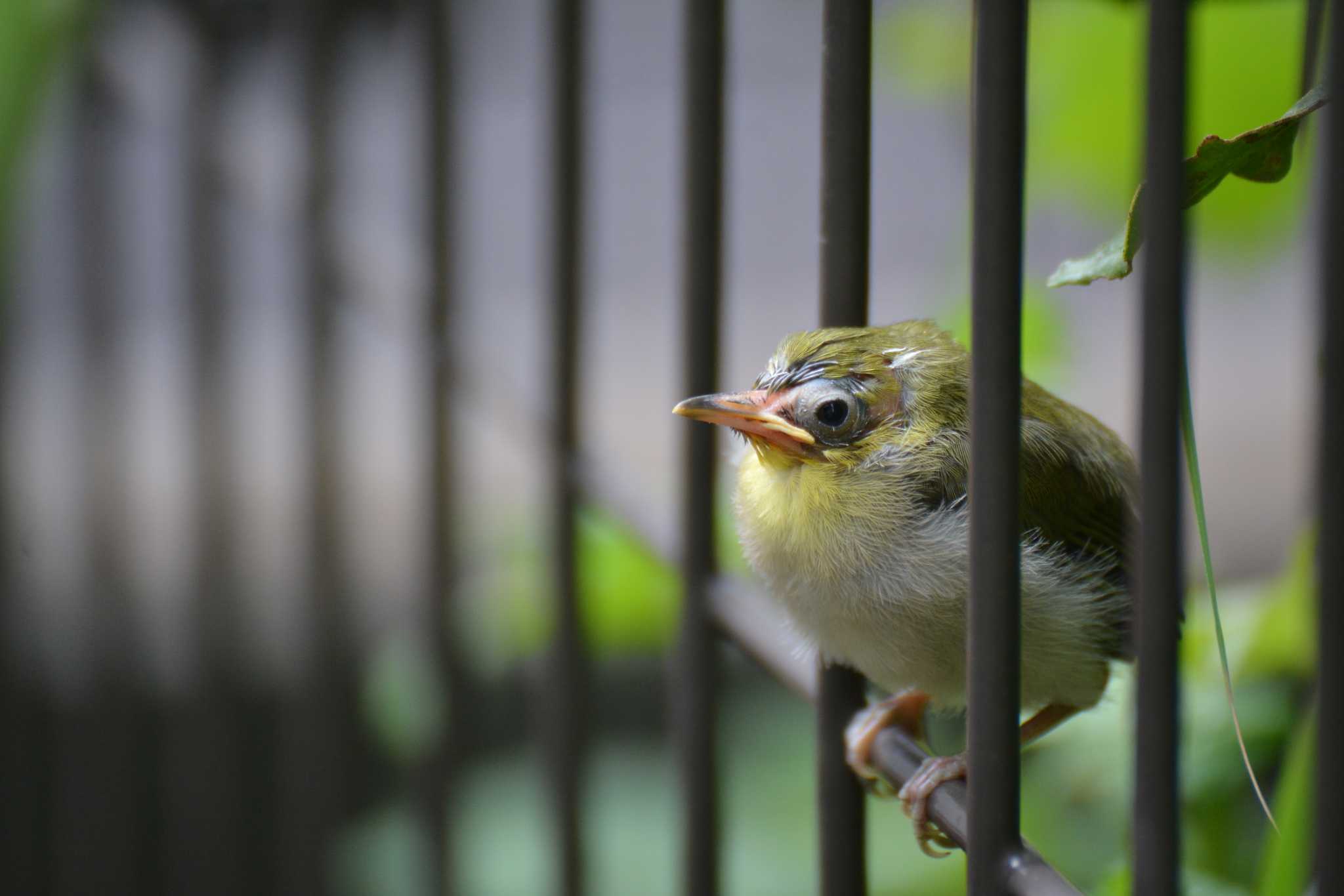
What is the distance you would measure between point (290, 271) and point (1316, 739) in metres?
2.60

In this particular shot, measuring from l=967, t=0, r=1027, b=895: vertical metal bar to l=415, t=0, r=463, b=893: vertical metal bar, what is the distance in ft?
5.13

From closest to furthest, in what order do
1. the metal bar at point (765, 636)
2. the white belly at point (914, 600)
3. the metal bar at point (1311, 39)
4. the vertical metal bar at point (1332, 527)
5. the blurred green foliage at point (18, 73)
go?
the vertical metal bar at point (1332, 527)
the metal bar at point (1311, 39)
the white belly at point (914, 600)
the metal bar at point (765, 636)
the blurred green foliage at point (18, 73)

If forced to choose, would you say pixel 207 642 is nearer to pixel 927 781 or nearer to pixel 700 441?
pixel 700 441

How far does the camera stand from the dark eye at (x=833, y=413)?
110cm

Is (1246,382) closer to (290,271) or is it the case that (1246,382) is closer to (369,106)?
(369,106)

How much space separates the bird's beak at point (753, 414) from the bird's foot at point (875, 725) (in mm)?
236

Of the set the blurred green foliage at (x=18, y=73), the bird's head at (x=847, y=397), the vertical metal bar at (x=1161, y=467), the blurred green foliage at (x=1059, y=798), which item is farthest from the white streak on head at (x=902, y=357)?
the blurred green foliage at (x=18, y=73)

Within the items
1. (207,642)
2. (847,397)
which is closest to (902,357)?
(847,397)

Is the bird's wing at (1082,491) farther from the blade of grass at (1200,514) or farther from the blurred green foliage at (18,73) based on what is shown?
the blurred green foliage at (18,73)

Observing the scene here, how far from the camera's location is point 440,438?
7.65ft

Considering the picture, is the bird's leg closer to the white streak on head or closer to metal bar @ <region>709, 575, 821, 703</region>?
metal bar @ <region>709, 575, 821, 703</region>

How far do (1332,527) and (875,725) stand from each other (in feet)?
2.23

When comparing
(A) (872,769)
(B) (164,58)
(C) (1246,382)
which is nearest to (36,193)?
(B) (164,58)

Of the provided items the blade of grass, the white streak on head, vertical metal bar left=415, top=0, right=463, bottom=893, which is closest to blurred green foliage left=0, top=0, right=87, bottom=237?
vertical metal bar left=415, top=0, right=463, bottom=893
